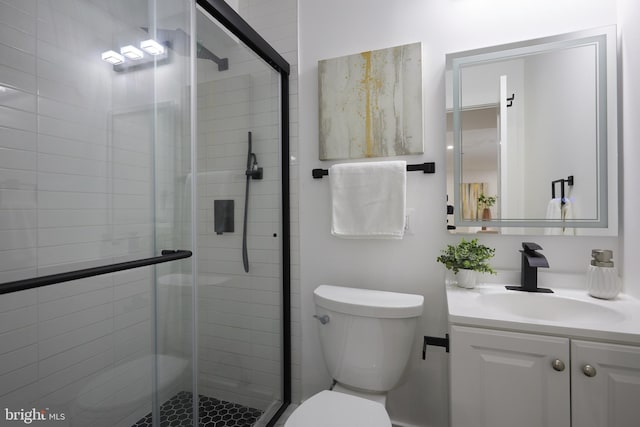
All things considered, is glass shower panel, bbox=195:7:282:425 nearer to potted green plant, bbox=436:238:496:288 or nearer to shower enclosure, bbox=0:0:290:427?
shower enclosure, bbox=0:0:290:427

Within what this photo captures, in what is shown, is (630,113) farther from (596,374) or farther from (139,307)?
(139,307)

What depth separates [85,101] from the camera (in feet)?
2.39

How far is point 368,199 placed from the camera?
1451 mm

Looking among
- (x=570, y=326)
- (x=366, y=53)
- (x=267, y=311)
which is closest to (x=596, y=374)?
(x=570, y=326)

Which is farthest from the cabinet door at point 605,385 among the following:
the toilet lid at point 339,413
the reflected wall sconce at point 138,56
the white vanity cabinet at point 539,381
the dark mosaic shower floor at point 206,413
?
the reflected wall sconce at point 138,56

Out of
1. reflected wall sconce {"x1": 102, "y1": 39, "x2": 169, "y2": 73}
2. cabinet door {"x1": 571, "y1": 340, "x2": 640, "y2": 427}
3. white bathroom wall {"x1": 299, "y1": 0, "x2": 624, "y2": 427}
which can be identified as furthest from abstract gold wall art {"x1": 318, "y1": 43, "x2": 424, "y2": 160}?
cabinet door {"x1": 571, "y1": 340, "x2": 640, "y2": 427}

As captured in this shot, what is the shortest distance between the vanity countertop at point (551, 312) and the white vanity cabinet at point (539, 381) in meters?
0.03

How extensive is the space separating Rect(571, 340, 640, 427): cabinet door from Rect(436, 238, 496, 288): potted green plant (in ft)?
1.29

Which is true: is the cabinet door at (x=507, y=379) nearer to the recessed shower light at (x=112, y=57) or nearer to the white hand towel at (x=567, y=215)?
the white hand towel at (x=567, y=215)

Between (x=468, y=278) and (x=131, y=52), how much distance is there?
134 cm

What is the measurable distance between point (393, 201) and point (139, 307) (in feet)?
3.42

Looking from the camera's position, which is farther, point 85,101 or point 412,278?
point 412,278

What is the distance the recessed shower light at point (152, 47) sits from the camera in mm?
859

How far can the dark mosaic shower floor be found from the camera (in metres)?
0.93
